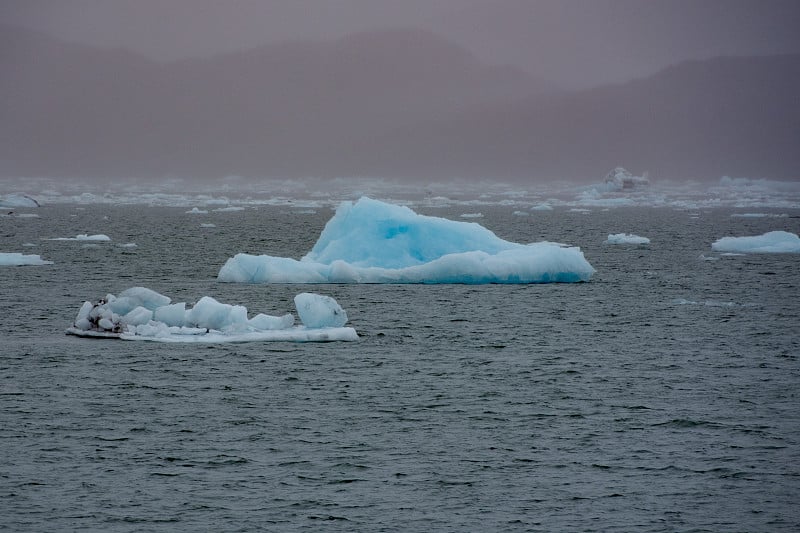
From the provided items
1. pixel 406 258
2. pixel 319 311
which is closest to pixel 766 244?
Result: pixel 406 258

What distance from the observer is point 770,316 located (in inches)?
836

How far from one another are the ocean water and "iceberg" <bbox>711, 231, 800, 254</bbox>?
12290mm

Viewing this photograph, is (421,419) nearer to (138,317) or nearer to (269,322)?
(269,322)

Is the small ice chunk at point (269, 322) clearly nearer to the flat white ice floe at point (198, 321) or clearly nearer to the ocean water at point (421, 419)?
the flat white ice floe at point (198, 321)

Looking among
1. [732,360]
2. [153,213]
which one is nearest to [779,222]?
[153,213]

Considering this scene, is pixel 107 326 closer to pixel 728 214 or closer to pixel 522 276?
pixel 522 276

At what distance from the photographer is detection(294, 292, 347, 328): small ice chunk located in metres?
17.2

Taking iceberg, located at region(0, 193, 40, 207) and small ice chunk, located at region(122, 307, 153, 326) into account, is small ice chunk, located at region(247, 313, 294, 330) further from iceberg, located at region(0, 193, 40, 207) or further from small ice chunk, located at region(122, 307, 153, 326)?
iceberg, located at region(0, 193, 40, 207)

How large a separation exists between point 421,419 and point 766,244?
87.9ft

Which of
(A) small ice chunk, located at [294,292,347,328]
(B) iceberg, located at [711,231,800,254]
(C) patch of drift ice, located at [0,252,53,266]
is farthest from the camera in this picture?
(B) iceberg, located at [711,231,800,254]

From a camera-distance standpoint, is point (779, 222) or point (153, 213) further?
point (153, 213)

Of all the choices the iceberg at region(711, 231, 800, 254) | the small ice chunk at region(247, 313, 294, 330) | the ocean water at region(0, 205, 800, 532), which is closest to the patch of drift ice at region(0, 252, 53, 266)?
the ocean water at region(0, 205, 800, 532)

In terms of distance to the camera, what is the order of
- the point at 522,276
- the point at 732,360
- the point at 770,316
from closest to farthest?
the point at 732,360 < the point at 770,316 < the point at 522,276

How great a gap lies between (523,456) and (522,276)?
14802 millimetres
